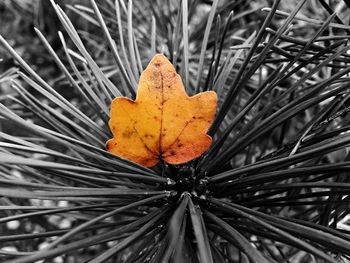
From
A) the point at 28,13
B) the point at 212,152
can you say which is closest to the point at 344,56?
the point at 212,152

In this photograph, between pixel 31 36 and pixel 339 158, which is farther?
pixel 31 36

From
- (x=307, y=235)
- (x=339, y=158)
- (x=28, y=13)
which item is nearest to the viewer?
(x=307, y=235)

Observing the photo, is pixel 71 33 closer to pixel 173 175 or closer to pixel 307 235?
pixel 173 175

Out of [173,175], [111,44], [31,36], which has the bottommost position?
[173,175]

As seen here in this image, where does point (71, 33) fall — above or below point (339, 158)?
above

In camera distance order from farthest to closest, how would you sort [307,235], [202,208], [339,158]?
[339,158] < [202,208] < [307,235]

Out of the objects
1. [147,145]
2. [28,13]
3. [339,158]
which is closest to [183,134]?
[147,145]
